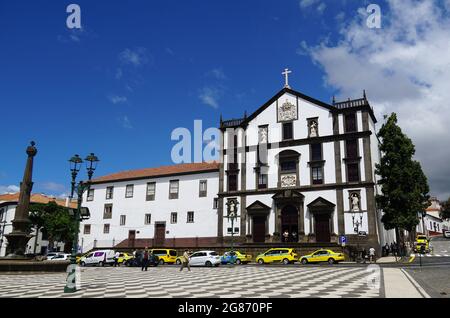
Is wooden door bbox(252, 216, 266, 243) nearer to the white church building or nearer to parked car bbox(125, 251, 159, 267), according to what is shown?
the white church building

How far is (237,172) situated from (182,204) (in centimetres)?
883

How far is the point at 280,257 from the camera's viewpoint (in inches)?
1335

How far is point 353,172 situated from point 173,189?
23.0 metres

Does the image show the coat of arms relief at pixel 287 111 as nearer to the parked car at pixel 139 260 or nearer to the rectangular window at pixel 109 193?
the parked car at pixel 139 260

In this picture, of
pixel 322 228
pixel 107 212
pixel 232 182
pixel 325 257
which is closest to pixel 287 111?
pixel 232 182

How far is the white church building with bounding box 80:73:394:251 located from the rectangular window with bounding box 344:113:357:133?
0.38ft

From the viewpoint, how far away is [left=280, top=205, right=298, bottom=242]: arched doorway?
40.9 meters

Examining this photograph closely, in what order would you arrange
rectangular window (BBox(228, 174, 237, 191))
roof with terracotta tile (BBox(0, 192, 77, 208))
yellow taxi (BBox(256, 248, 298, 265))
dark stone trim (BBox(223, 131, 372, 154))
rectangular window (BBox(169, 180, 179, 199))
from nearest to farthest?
yellow taxi (BBox(256, 248, 298, 265)) → dark stone trim (BBox(223, 131, 372, 154)) → rectangular window (BBox(228, 174, 237, 191)) → rectangular window (BBox(169, 180, 179, 199)) → roof with terracotta tile (BBox(0, 192, 77, 208))

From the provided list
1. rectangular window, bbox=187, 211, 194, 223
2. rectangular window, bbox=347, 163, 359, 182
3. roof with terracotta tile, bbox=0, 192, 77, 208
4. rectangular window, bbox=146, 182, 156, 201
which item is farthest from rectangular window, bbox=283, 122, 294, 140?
roof with terracotta tile, bbox=0, 192, 77, 208

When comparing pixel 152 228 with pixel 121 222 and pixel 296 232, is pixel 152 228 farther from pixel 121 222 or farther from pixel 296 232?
pixel 296 232

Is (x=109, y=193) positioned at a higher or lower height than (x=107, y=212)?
higher

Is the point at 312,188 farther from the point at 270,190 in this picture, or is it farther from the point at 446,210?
the point at 446,210

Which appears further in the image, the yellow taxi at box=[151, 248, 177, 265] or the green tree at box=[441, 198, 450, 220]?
the green tree at box=[441, 198, 450, 220]

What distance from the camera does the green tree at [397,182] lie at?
37.3 metres
